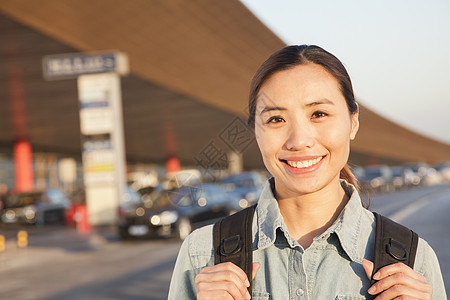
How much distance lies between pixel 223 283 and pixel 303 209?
45 cm

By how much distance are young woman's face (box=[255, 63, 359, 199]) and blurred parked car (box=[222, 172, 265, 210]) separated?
25241 mm

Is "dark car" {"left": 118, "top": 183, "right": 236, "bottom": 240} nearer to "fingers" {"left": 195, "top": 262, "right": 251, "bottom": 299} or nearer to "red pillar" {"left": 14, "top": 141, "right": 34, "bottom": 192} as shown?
"fingers" {"left": 195, "top": 262, "right": 251, "bottom": 299}

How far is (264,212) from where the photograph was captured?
2.36 m

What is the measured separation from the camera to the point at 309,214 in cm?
236

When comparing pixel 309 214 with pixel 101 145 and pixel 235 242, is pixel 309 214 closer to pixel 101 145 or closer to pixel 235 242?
pixel 235 242

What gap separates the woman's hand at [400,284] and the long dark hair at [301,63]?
65 centimetres

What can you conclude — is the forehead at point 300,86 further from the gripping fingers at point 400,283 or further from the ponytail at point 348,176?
the gripping fingers at point 400,283

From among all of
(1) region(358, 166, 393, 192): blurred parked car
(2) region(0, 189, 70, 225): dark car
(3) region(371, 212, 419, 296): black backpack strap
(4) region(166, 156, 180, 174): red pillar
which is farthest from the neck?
(4) region(166, 156, 180, 174): red pillar

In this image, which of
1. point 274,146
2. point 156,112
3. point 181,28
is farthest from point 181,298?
point 156,112

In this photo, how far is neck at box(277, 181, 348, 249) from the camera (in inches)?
92.7

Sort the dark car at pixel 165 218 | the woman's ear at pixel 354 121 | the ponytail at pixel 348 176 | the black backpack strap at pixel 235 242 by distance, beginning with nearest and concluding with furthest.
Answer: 1. the black backpack strap at pixel 235 242
2. the woman's ear at pixel 354 121
3. the ponytail at pixel 348 176
4. the dark car at pixel 165 218

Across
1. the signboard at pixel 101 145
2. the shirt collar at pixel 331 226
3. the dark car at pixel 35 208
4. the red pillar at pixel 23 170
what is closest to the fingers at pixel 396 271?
the shirt collar at pixel 331 226

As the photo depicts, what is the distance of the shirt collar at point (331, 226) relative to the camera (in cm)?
222

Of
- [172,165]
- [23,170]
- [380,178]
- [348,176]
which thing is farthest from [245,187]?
[172,165]
